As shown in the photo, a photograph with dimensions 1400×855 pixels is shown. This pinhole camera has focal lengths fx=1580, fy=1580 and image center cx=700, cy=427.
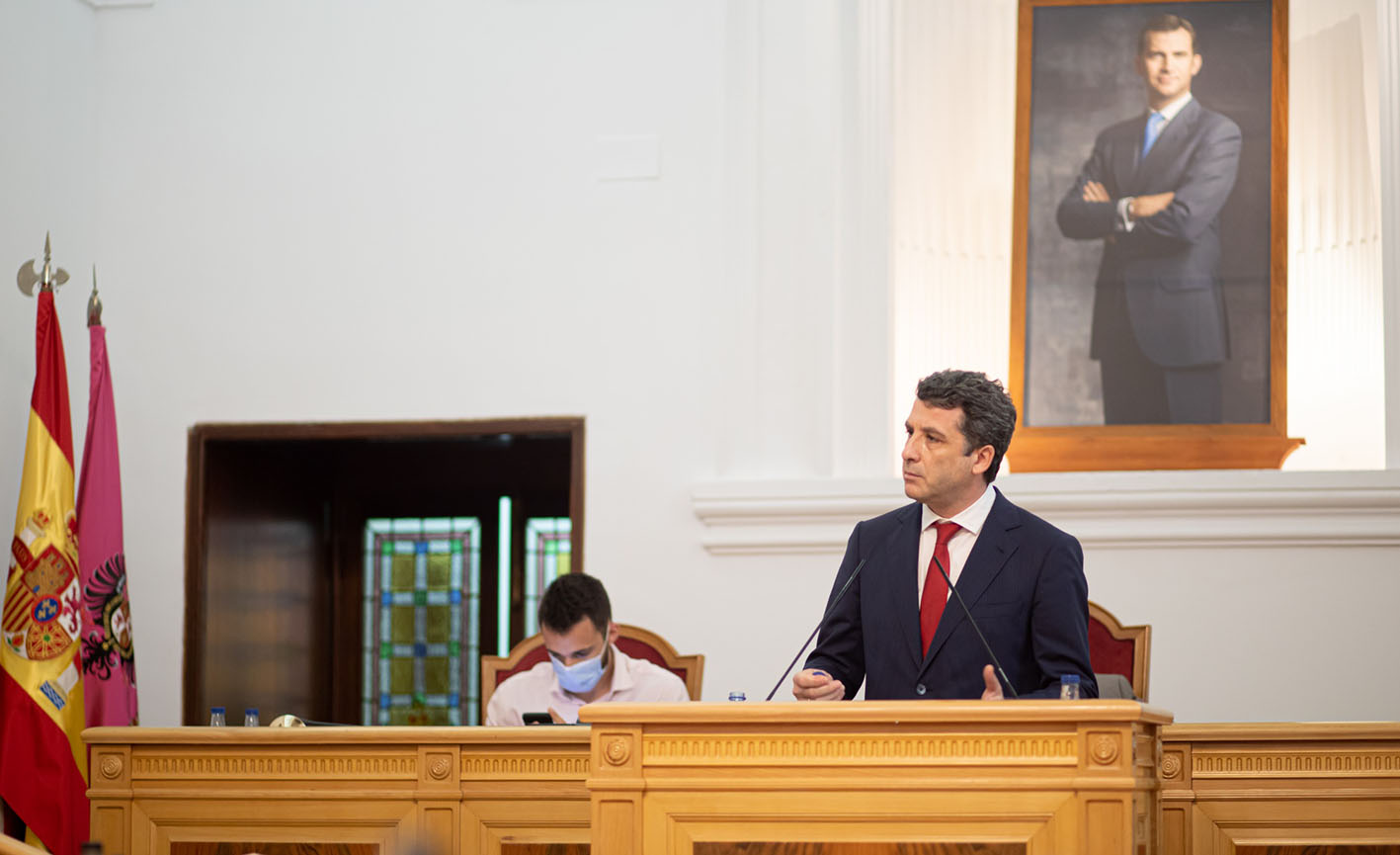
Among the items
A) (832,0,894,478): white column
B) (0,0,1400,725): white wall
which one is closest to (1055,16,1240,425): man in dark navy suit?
(0,0,1400,725): white wall

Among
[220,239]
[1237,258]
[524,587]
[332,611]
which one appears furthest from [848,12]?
[332,611]

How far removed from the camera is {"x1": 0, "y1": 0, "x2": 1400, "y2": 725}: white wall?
5961 mm

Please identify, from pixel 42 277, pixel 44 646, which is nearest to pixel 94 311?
pixel 42 277

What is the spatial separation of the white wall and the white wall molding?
27 mm

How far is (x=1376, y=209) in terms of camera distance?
5.97 meters

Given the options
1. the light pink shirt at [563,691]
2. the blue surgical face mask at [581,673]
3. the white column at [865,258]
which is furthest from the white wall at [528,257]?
the blue surgical face mask at [581,673]

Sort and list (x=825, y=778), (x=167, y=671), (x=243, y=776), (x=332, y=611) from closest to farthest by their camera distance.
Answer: (x=825, y=778)
(x=243, y=776)
(x=167, y=671)
(x=332, y=611)

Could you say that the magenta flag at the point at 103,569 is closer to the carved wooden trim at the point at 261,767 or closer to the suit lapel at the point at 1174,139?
the carved wooden trim at the point at 261,767

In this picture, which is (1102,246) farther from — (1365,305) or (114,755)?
(114,755)

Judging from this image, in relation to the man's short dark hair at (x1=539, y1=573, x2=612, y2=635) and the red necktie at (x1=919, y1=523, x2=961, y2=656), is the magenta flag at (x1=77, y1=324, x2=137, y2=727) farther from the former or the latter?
the red necktie at (x1=919, y1=523, x2=961, y2=656)

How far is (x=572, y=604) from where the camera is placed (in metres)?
4.61

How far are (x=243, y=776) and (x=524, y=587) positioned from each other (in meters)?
4.24

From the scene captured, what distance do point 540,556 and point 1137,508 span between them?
336 cm

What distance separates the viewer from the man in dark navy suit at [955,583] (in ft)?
9.98
